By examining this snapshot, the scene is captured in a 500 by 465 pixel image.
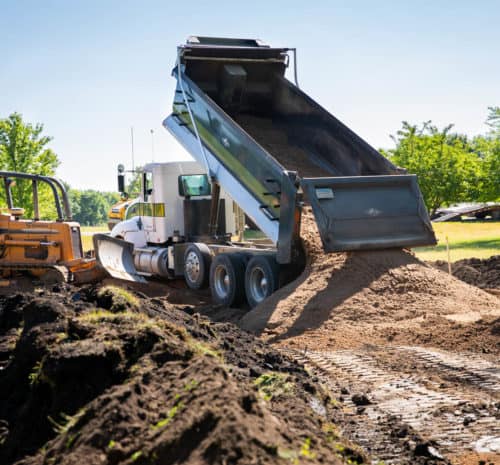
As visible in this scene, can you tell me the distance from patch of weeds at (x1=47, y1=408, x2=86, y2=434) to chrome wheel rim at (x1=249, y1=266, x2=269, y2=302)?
789cm

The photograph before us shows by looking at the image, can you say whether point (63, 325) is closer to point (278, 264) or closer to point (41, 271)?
point (278, 264)

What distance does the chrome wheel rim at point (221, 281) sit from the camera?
13734mm

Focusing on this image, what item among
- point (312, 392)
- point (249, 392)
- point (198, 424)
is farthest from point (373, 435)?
point (198, 424)

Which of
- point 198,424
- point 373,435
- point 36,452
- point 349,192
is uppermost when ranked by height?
point 349,192

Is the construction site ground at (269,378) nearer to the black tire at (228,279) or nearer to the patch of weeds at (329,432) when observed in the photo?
the patch of weeds at (329,432)

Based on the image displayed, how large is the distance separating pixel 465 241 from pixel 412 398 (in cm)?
2441

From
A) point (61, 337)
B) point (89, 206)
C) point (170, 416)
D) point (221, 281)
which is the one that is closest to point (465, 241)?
point (221, 281)

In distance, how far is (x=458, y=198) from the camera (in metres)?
32.3

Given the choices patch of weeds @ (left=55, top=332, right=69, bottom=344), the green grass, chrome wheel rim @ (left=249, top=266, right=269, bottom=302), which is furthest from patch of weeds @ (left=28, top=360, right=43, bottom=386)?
the green grass

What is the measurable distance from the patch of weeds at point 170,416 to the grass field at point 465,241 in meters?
10.5

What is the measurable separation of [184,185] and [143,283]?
228 centimetres

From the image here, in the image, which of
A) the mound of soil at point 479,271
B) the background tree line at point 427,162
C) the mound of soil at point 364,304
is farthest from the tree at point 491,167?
the mound of soil at point 364,304

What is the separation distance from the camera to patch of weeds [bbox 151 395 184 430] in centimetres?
409

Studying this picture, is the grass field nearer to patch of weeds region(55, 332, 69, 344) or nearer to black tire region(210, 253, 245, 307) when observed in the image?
black tire region(210, 253, 245, 307)
